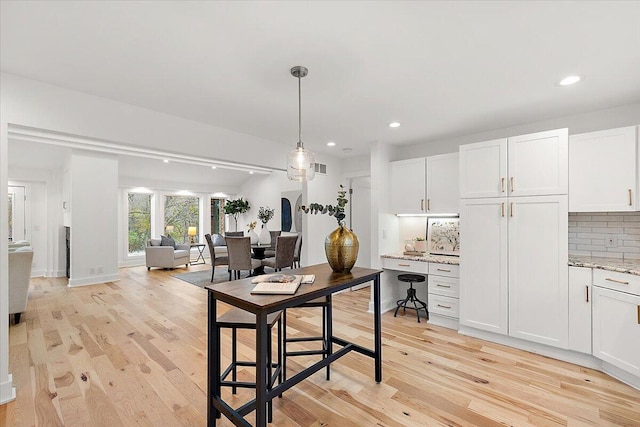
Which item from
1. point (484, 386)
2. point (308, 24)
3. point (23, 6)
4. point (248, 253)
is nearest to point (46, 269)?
point (248, 253)

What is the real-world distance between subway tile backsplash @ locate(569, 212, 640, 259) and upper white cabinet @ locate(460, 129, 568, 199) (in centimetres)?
73

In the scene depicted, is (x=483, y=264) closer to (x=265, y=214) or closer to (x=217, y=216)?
(x=265, y=214)

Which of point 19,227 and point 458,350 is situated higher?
point 19,227

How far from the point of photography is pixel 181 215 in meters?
9.22

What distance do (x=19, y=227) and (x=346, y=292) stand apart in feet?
23.3

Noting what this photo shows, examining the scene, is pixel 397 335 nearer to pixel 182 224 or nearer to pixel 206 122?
pixel 206 122

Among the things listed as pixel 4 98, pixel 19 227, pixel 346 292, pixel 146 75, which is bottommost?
pixel 346 292

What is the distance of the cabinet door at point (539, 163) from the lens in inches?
111

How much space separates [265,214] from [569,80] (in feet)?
23.4

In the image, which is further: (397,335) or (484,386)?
(397,335)

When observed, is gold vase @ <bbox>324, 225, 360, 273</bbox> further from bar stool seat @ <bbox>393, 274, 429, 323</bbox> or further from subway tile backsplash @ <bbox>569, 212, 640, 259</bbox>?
subway tile backsplash @ <bbox>569, 212, 640, 259</bbox>

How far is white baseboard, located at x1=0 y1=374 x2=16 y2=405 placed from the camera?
2.11 meters

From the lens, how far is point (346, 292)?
17.5 ft

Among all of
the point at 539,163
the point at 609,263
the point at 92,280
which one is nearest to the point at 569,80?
the point at 539,163
